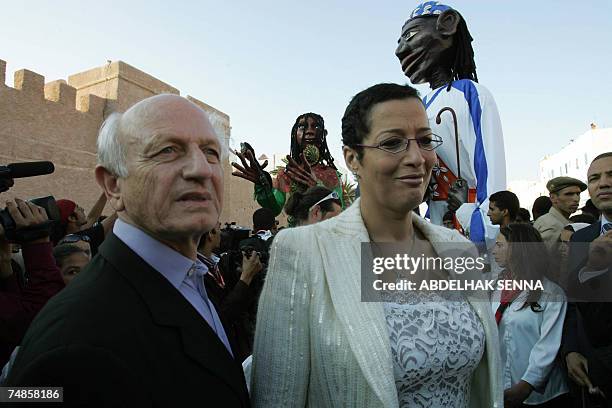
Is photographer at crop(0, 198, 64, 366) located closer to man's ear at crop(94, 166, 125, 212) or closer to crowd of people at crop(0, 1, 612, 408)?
crowd of people at crop(0, 1, 612, 408)

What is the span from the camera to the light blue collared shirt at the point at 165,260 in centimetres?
134

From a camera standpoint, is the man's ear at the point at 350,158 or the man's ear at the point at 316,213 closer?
the man's ear at the point at 350,158

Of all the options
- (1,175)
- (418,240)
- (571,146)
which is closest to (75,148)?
(1,175)

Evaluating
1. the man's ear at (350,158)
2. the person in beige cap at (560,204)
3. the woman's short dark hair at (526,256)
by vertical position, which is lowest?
the woman's short dark hair at (526,256)

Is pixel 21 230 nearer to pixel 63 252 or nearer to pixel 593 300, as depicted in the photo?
pixel 63 252

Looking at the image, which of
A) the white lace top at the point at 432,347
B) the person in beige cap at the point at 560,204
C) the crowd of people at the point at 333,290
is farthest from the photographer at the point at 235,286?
the person in beige cap at the point at 560,204

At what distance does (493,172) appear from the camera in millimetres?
2762

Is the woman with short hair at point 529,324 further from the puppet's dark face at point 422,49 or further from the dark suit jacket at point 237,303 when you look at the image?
the dark suit jacket at point 237,303

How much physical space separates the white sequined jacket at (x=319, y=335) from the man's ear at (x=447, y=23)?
184cm

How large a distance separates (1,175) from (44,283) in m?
0.53

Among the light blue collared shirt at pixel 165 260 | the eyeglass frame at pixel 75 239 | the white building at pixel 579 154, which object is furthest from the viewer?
the white building at pixel 579 154

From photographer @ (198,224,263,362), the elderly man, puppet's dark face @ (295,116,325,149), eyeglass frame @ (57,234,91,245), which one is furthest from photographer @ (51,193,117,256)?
the elderly man

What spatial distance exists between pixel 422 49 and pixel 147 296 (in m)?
2.48

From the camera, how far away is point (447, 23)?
3.00 m
